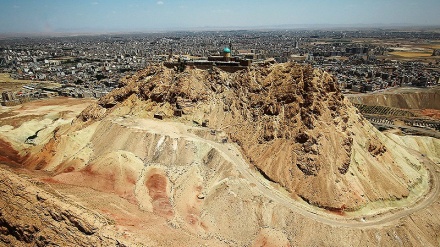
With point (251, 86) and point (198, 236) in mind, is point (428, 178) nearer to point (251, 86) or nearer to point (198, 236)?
point (251, 86)

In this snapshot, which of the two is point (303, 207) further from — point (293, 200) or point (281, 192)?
point (281, 192)

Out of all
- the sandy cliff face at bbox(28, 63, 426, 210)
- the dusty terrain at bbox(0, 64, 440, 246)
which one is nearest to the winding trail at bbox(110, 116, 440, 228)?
the dusty terrain at bbox(0, 64, 440, 246)

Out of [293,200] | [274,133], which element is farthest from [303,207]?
[274,133]

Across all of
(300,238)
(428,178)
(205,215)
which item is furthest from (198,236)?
(428,178)

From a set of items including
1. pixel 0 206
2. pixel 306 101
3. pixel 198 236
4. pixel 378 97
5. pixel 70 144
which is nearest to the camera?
pixel 0 206

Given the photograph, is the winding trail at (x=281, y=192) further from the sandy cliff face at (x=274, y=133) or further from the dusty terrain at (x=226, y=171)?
the sandy cliff face at (x=274, y=133)

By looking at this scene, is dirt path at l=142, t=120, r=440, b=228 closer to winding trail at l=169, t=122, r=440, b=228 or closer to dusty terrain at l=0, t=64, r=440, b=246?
winding trail at l=169, t=122, r=440, b=228
